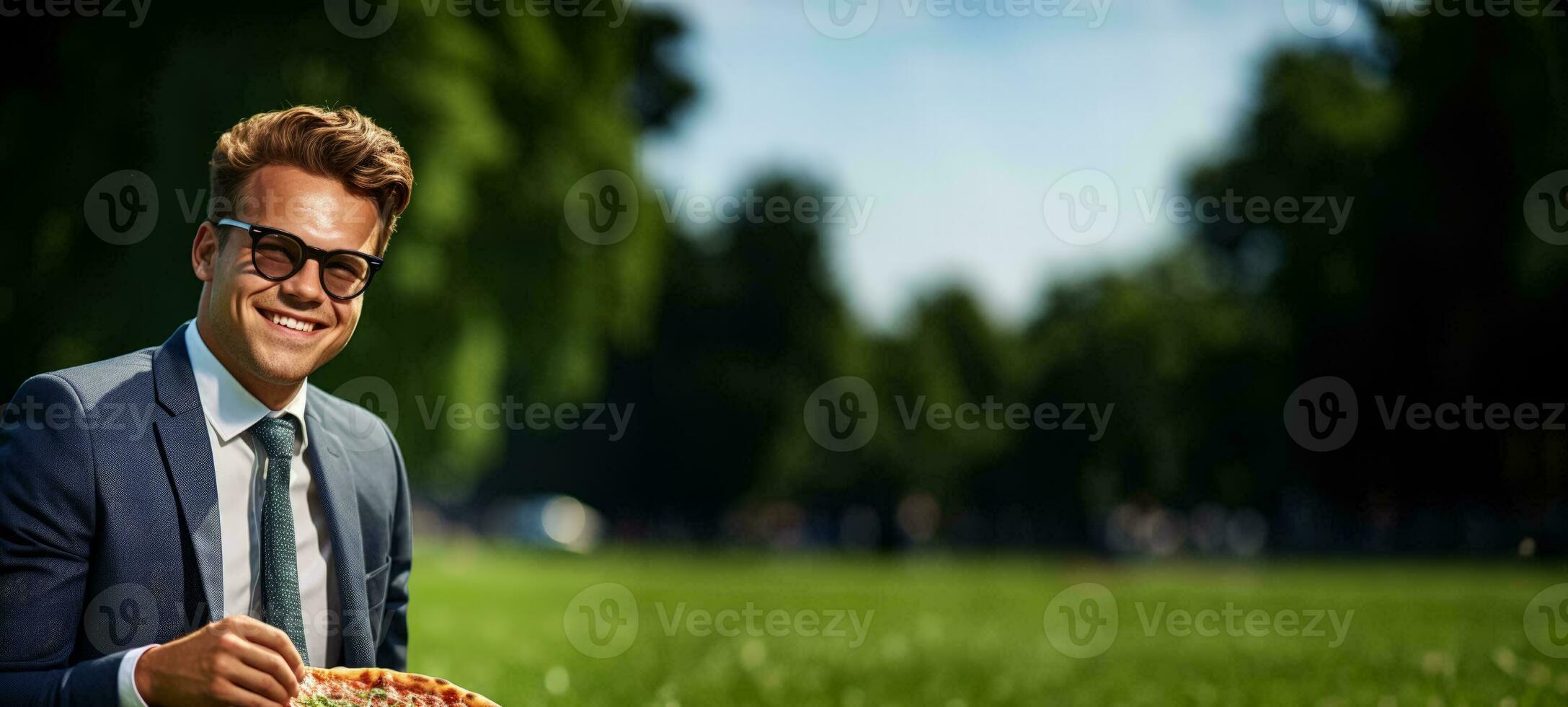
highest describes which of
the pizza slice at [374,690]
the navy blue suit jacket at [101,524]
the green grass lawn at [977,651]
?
the navy blue suit jacket at [101,524]

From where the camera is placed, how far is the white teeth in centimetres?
366

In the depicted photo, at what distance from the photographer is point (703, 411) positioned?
56.6m

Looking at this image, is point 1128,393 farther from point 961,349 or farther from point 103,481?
point 103,481

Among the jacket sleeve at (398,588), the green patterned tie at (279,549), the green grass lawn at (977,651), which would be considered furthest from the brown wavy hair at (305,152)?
the green grass lawn at (977,651)

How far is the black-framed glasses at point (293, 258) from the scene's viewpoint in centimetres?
361

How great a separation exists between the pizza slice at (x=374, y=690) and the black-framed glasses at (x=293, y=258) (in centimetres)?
99

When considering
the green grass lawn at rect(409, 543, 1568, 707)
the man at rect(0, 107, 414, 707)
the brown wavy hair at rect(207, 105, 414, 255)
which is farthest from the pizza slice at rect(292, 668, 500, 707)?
the green grass lawn at rect(409, 543, 1568, 707)

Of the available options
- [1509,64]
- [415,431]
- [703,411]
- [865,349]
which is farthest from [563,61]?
[865,349]

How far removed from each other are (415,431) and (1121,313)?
47686mm

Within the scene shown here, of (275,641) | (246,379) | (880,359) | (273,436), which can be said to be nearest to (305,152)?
(246,379)

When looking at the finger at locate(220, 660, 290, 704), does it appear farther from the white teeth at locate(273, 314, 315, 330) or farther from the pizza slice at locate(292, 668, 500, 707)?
the white teeth at locate(273, 314, 315, 330)

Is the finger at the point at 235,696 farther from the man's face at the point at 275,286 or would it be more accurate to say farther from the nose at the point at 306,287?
the nose at the point at 306,287

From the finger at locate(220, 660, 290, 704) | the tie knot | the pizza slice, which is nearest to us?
the finger at locate(220, 660, 290, 704)

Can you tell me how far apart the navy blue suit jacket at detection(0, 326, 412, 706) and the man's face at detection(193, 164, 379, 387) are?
192 millimetres
